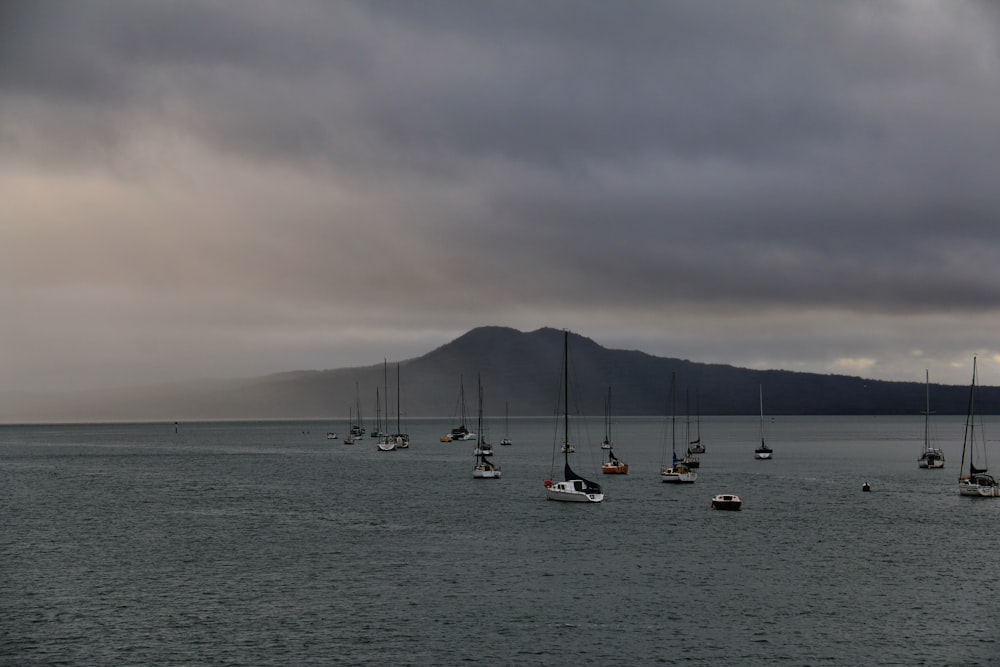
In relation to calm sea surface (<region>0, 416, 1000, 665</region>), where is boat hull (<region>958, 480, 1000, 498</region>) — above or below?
above

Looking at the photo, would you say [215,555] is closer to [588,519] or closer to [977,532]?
[588,519]

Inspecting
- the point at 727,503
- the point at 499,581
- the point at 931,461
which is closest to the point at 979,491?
the point at 727,503

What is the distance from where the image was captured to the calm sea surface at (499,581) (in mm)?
52375

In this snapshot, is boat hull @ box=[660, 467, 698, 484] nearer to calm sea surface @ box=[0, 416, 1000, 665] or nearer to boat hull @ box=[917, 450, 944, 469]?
calm sea surface @ box=[0, 416, 1000, 665]

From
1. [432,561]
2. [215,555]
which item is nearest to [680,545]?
[432,561]

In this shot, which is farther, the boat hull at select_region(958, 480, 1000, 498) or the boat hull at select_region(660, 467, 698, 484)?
the boat hull at select_region(660, 467, 698, 484)

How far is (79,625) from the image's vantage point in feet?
185

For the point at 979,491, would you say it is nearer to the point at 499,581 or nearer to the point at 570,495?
the point at 570,495

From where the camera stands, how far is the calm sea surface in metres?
52.4

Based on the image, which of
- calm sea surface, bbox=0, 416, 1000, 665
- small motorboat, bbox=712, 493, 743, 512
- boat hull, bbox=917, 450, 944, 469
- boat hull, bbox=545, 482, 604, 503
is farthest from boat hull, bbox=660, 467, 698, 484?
boat hull, bbox=917, 450, 944, 469

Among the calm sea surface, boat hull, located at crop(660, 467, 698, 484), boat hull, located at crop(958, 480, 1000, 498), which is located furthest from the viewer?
boat hull, located at crop(660, 467, 698, 484)

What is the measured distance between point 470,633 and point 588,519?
47.6m

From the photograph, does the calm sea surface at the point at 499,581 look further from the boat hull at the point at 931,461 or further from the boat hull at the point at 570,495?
the boat hull at the point at 931,461

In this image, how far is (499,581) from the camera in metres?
69.1
